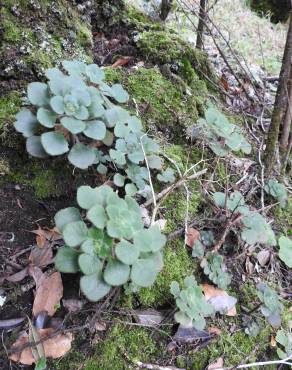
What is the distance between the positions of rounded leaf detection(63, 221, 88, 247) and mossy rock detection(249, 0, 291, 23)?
24.5 feet

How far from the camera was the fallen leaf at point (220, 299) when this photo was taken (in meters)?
1.70

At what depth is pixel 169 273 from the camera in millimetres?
1680

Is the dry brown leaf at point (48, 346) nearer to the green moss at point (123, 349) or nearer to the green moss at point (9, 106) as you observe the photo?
the green moss at point (123, 349)

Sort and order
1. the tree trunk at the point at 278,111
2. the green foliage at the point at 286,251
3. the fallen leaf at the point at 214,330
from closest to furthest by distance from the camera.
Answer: the fallen leaf at the point at 214,330, the green foliage at the point at 286,251, the tree trunk at the point at 278,111

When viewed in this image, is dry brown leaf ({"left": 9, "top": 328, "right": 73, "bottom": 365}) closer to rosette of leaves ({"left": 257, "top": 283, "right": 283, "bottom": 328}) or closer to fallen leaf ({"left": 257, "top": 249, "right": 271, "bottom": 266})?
rosette of leaves ({"left": 257, "top": 283, "right": 283, "bottom": 328})

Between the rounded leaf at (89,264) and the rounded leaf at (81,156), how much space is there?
1.36 feet

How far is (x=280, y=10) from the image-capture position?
764cm

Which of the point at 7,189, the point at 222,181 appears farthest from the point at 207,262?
the point at 7,189

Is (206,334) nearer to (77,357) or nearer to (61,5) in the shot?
(77,357)

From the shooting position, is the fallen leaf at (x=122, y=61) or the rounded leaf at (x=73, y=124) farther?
the fallen leaf at (x=122, y=61)

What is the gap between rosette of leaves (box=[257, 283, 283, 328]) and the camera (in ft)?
5.61

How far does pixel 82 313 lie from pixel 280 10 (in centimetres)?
779

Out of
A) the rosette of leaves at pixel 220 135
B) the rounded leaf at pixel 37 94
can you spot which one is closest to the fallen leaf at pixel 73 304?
the rounded leaf at pixel 37 94

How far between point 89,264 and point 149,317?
1.36ft
